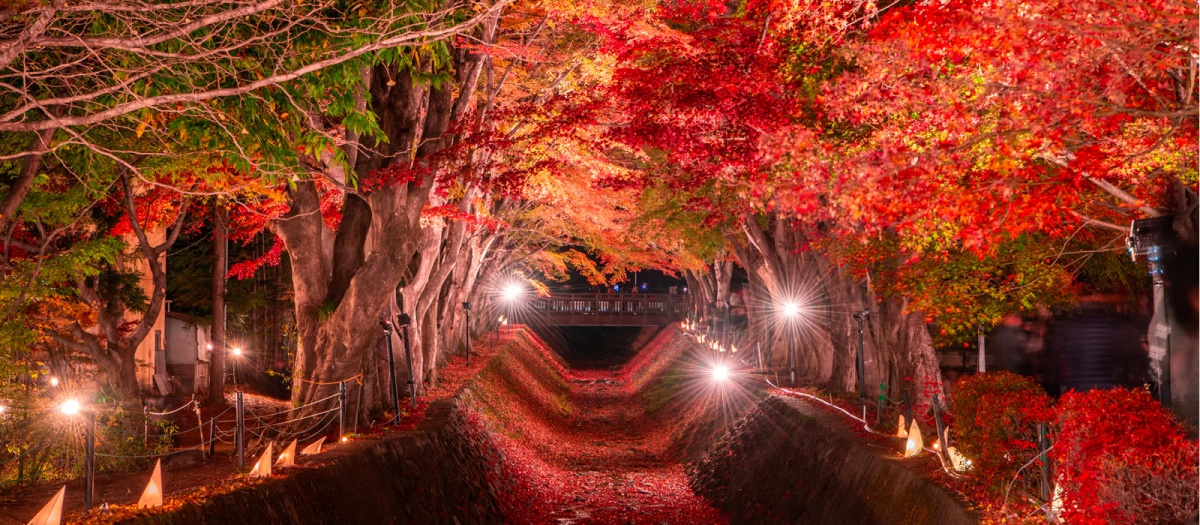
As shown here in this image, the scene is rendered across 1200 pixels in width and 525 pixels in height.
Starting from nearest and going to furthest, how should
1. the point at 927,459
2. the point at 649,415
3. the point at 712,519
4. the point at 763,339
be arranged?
the point at 927,459 < the point at 712,519 < the point at 649,415 < the point at 763,339

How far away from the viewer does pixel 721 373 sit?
26141mm

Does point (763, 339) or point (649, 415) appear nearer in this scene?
point (649, 415)

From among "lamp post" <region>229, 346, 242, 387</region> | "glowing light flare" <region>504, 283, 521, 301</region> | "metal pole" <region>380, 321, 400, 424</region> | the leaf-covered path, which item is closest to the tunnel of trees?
"metal pole" <region>380, 321, 400, 424</region>

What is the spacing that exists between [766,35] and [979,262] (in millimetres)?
4511

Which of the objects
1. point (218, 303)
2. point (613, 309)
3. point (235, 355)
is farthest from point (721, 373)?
point (613, 309)

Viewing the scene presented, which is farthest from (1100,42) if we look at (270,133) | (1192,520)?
(270,133)

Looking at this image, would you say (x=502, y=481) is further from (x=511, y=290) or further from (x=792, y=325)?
(x=511, y=290)

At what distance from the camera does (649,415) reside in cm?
2931

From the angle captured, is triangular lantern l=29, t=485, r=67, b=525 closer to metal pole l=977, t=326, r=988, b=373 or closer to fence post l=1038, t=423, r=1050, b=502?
fence post l=1038, t=423, r=1050, b=502

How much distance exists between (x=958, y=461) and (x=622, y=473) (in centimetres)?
1082

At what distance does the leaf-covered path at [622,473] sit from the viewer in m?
15.8

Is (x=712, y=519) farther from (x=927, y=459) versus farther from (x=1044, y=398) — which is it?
(x=1044, y=398)

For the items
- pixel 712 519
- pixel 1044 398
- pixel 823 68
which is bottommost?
pixel 712 519

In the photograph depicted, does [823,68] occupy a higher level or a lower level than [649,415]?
higher
